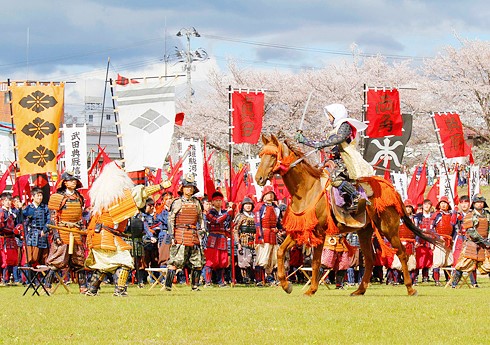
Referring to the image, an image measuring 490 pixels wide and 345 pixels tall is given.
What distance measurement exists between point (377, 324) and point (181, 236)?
6.85m

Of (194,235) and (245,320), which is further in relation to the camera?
(194,235)

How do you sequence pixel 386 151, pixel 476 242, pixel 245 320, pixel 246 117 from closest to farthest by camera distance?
pixel 245 320
pixel 476 242
pixel 246 117
pixel 386 151

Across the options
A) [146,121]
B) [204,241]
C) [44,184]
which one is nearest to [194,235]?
[146,121]

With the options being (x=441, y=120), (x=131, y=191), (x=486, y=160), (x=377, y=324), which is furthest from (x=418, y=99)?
(x=377, y=324)

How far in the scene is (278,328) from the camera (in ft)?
31.3

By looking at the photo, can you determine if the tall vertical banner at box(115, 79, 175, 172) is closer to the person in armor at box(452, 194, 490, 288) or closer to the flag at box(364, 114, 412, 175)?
the person in armor at box(452, 194, 490, 288)

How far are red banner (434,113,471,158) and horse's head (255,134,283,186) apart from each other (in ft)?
34.9

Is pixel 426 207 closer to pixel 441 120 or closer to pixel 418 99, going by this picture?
pixel 441 120

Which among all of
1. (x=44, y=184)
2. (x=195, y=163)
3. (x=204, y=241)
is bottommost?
(x=204, y=241)

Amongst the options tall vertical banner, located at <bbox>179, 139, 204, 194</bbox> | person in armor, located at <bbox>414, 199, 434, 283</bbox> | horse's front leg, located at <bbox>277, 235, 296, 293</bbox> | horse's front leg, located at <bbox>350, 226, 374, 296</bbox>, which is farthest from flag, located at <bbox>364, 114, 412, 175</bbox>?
horse's front leg, located at <bbox>277, 235, 296, 293</bbox>

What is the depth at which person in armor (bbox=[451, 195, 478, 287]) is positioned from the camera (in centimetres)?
1895

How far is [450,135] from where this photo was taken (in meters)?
24.1

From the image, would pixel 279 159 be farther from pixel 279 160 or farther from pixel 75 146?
pixel 75 146

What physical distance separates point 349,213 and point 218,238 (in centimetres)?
591
